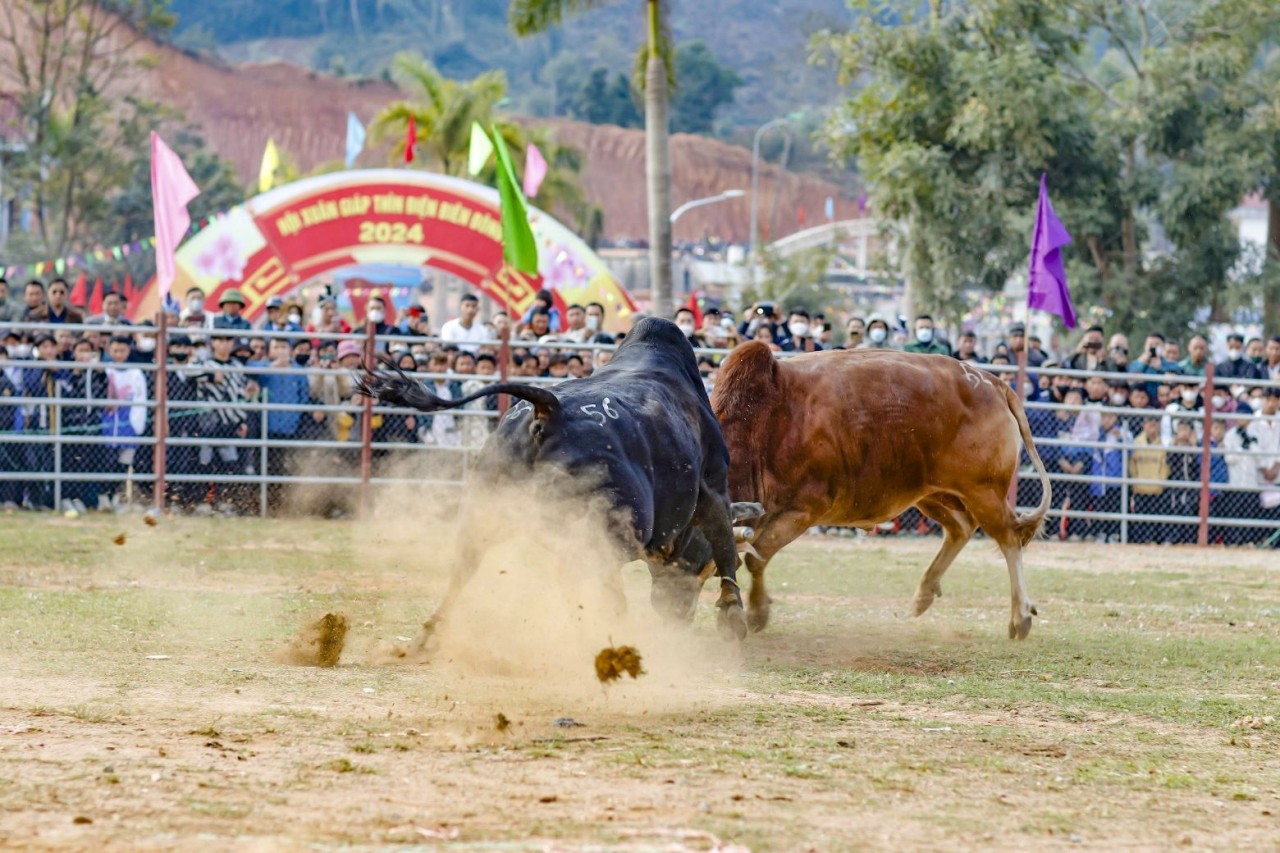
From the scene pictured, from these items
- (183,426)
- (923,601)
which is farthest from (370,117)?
(923,601)

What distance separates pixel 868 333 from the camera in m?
16.8

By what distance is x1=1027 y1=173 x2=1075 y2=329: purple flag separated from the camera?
688 inches

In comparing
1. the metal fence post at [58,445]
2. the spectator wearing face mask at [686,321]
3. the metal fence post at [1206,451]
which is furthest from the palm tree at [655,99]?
the metal fence post at [58,445]

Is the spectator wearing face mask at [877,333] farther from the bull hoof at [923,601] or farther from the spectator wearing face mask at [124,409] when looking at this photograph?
the spectator wearing face mask at [124,409]

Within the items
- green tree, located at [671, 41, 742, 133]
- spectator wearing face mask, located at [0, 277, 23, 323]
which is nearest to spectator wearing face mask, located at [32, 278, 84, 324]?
spectator wearing face mask, located at [0, 277, 23, 323]

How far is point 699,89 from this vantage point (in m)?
118

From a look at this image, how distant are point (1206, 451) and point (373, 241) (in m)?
12.4

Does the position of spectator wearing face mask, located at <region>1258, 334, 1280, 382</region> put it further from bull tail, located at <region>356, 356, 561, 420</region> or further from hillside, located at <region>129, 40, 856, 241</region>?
hillside, located at <region>129, 40, 856, 241</region>

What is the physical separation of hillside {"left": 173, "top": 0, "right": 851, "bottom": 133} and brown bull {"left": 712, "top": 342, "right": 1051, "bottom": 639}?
120 m

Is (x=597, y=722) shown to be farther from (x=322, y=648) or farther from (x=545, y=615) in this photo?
(x=322, y=648)

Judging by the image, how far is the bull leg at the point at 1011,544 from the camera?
9867 mm

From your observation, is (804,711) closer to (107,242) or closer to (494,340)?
(494,340)

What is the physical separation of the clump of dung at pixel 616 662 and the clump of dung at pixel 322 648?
188cm

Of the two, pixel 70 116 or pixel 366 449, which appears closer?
pixel 366 449
